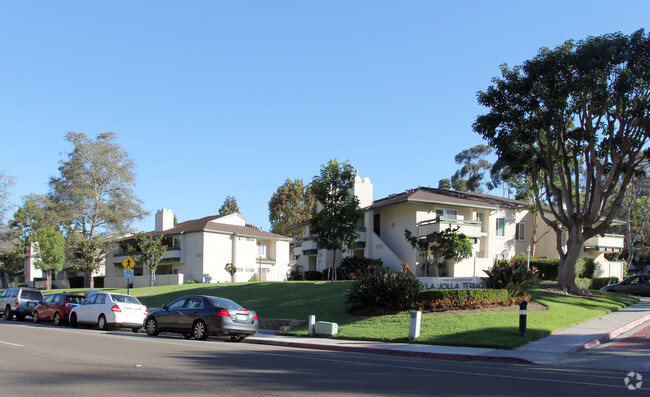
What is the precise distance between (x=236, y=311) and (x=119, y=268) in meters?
48.5

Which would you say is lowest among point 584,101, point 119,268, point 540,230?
point 119,268

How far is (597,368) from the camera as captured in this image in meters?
12.5

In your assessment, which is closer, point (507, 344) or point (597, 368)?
point (597, 368)

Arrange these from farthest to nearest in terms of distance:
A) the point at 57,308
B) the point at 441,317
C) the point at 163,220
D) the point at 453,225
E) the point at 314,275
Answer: the point at 163,220, the point at 314,275, the point at 453,225, the point at 57,308, the point at 441,317

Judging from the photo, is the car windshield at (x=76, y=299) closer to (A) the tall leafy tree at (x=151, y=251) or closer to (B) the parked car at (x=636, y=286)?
(A) the tall leafy tree at (x=151, y=251)

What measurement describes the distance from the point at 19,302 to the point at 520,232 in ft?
124

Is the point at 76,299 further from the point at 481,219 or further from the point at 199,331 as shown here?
the point at 481,219

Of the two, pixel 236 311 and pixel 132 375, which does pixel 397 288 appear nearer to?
pixel 236 311

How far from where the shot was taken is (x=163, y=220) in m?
61.3

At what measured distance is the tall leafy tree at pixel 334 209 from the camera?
3600 centimetres

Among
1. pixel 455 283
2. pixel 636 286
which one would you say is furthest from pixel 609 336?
pixel 636 286

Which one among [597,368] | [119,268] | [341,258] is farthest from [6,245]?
[597,368]

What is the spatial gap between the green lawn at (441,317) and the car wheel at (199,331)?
3.65 m

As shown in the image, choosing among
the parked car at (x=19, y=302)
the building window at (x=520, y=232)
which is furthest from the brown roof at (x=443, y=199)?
the parked car at (x=19, y=302)
